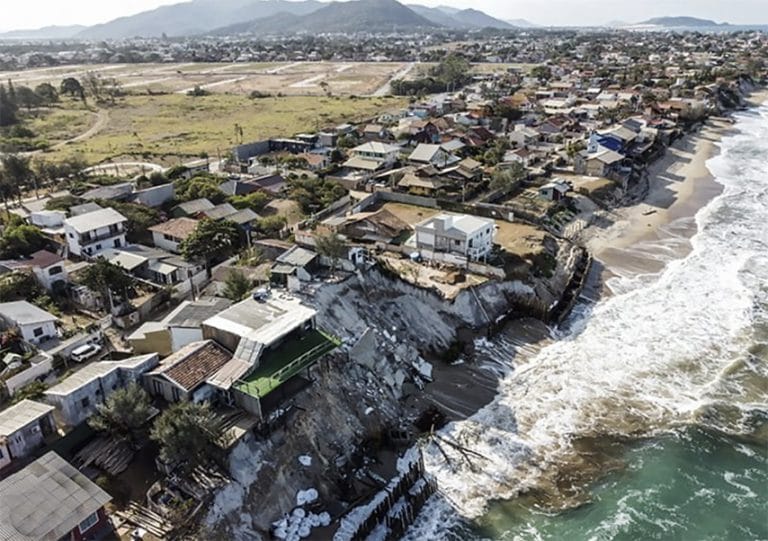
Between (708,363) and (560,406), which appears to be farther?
(708,363)

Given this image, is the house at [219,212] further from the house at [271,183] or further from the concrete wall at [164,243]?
the house at [271,183]

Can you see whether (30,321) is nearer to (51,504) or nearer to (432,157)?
(51,504)

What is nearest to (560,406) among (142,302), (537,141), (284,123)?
(142,302)

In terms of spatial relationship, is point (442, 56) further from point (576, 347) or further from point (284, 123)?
point (576, 347)

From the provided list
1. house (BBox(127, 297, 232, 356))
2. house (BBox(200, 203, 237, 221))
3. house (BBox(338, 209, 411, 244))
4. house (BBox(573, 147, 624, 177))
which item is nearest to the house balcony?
house (BBox(200, 203, 237, 221))

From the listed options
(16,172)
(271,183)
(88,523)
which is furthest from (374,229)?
(16,172)

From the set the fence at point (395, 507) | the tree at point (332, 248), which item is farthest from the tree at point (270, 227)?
the fence at point (395, 507)

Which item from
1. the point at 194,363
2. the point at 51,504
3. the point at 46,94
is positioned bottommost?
the point at 51,504
